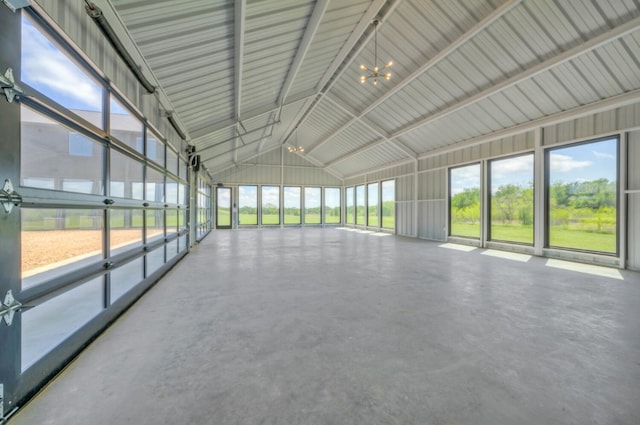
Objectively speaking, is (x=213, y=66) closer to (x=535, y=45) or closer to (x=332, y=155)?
(x=535, y=45)

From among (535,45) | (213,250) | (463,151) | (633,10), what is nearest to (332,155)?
(463,151)

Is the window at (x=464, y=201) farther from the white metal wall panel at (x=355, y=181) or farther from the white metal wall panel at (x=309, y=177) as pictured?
the white metal wall panel at (x=309, y=177)

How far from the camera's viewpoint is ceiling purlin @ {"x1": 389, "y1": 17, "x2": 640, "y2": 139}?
15.0 feet

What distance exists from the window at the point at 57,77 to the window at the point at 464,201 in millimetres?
10100

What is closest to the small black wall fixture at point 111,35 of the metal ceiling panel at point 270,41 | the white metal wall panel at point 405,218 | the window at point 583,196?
the metal ceiling panel at point 270,41

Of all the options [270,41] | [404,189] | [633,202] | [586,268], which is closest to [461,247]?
[586,268]

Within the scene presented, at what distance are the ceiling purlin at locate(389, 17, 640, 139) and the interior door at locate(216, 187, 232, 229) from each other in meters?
12.2

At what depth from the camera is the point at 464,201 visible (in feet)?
31.6

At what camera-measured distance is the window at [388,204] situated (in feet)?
45.0

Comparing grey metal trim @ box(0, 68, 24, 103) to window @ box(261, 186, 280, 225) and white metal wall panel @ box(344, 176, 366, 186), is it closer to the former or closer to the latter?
window @ box(261, 186, 280, 225)

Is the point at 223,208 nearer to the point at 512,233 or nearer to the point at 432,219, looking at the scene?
the point at 432,219

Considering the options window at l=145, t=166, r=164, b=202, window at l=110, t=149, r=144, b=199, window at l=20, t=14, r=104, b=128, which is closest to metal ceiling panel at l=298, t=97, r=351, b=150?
window at l=145, t=166, r=164, b=202

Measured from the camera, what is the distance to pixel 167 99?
15.9ft

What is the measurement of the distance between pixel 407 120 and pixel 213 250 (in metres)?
8.28
